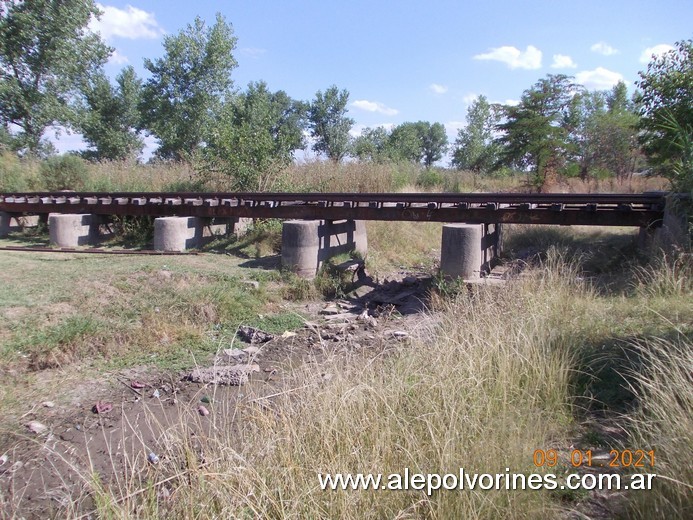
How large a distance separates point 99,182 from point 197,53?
62.9 ft

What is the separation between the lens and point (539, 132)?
24344 mm

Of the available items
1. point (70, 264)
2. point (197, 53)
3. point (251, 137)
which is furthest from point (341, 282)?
point (197, 53)

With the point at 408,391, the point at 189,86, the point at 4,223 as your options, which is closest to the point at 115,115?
the point at 189,86

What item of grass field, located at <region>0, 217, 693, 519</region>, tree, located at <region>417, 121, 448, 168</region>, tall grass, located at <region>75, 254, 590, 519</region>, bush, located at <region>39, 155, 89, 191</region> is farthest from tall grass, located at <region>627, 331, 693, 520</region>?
tree, located at <region>417, 121, 448, 168</region>

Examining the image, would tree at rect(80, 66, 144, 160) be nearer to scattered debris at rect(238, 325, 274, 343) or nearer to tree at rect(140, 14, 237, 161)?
tree at rect(140, 14, 237, 161)

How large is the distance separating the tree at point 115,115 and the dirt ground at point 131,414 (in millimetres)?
35999

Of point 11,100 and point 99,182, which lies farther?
point 11,100

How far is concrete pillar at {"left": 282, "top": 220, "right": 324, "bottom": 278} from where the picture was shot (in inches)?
401

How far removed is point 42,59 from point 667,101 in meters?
27.5

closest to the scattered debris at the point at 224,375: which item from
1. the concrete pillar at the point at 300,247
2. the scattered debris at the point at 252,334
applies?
the scattered debris at the point at 252,334

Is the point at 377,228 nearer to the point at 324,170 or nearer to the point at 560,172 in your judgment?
the point at 324,170

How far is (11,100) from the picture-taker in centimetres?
2580

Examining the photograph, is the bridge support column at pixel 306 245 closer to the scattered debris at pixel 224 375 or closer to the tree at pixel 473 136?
the scattered debris at pixel 224 375

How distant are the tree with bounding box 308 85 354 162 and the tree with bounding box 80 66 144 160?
15552mm
